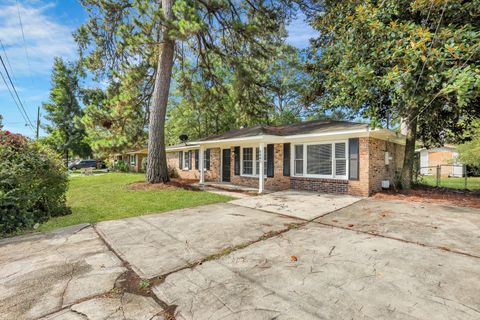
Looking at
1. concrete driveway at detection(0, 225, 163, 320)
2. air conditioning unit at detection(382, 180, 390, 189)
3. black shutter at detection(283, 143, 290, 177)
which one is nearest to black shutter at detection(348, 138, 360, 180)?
air conditioning unit at detection(382, 180, 390, 189)

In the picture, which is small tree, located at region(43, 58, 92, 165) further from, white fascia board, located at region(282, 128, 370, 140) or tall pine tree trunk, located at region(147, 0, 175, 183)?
white fascia board, located at region(282, 128, 370, 140)

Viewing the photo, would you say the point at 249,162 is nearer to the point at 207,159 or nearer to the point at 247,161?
the point at 247,161

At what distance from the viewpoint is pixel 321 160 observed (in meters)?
9.62

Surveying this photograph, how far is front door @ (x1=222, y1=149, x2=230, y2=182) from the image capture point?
517 inches

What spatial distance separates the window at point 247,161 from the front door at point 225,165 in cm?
122

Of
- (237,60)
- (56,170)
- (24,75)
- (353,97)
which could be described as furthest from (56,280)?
(24,75)

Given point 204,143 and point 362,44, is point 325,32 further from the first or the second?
point 204,143

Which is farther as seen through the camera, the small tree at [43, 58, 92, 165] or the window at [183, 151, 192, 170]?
the small tree at [43, 58, 92, 165]

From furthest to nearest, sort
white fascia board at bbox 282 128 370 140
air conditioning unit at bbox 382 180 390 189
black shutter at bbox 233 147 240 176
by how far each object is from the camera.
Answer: black shutter at bbox 233 147 240 176 < air conditioning unit at bbox 382 180 390 189 < white fascia board at bbox 282 128 370 140

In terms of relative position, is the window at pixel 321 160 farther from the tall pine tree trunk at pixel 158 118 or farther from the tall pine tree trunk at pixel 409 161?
the tall pine tree trunk at pixel 158 118

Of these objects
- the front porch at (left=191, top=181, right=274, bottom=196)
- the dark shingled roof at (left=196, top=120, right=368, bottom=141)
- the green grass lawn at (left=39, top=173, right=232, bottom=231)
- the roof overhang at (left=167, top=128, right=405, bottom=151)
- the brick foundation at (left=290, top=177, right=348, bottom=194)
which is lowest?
the green grass lawn at (left=39, top=173, right=232, bottom=231)

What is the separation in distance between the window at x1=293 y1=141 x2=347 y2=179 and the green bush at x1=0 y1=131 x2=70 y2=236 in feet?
27.5

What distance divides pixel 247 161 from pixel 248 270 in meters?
9.24

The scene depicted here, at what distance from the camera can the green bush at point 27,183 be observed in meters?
4.85
